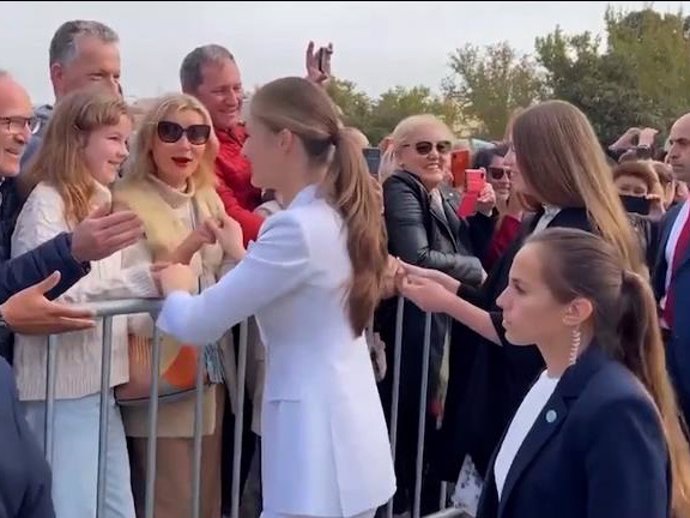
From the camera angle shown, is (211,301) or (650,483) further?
(211,301)

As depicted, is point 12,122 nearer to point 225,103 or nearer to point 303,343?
point 303,343

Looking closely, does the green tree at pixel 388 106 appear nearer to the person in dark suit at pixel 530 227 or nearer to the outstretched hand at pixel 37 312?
the person in dark suit at pixel 530 227

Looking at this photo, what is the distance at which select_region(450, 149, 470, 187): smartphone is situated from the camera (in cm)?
625

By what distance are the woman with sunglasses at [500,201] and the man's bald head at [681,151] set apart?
0.70 metres

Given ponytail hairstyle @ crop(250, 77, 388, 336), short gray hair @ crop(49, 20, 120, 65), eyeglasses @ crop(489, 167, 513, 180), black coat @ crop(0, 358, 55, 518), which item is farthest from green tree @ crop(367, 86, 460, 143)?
black coat @ crop(0, 358, 55, 518)

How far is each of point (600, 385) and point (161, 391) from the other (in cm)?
175

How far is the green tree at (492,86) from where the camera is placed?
845cm

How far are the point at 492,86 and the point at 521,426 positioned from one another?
7.32 meters

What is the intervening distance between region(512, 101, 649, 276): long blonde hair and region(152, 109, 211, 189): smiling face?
114 centimetres

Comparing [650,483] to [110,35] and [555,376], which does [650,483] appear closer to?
[555,376]

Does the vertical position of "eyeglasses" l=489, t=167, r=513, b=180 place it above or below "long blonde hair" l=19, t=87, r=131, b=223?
below

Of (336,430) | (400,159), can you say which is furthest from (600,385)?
(400,159)

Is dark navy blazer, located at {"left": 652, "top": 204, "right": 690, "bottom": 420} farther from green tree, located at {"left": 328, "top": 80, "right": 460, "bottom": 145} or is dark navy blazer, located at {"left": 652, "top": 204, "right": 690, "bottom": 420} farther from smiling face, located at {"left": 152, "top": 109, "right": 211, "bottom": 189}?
green tree, located at {"left": 328, "top": 80, "right": 460, "bottom": 145}

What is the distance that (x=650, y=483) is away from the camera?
236 centimetres
